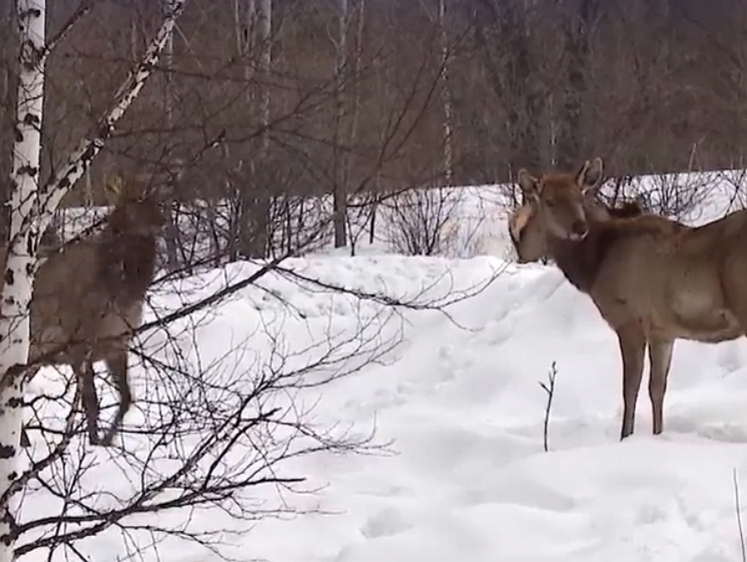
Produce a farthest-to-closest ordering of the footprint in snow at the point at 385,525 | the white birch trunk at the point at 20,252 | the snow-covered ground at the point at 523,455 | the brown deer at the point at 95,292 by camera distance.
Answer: the footprint in snow at the point at 385,525 → the snow-covered ground at the point at 523,455 → the brown deer at the point at 95,292 → the white birch trunk at the point at 20,252

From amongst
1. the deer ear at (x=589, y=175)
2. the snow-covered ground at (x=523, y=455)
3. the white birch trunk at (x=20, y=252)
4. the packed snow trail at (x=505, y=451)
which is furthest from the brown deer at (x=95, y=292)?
the deer ear at (x=589, y=175)

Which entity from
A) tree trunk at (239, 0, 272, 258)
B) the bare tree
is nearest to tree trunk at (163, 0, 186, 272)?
tree trunk at (239, 0, 272, 258)

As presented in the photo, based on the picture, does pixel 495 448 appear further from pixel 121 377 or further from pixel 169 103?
pixel 169 103

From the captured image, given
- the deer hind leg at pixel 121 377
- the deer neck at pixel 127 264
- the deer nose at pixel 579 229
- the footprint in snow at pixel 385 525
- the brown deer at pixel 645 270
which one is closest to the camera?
the deer neck at pixel 127 264

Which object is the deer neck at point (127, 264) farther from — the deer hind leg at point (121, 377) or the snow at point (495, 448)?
the deer hind leg at point (121, 377)

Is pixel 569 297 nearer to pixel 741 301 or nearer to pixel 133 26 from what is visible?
pixel 741 301

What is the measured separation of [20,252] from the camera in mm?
3846

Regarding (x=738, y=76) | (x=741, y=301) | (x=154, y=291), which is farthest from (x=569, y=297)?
(x=738, y=76)

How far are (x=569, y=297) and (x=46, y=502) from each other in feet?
17.9

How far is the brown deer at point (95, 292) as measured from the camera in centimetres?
409

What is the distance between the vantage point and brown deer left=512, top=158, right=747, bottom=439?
682cm

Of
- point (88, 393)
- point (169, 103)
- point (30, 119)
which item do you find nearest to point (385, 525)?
point (88, 393)

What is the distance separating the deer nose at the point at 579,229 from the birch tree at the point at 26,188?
13.1 ft

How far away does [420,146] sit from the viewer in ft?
14.1
